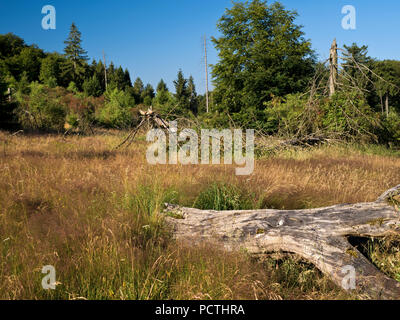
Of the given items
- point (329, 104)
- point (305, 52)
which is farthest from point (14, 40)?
point (329, 104)

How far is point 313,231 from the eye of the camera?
2502 millimetres

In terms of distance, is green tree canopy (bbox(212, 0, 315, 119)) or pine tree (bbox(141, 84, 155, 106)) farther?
pine tree (bbox(141, 84, 155, 106))

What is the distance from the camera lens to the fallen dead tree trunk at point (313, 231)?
7.00 feet

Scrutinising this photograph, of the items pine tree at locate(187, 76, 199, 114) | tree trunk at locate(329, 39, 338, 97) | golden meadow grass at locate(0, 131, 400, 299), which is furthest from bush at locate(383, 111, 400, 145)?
pine tree at locate(187, 76, 199, 114)

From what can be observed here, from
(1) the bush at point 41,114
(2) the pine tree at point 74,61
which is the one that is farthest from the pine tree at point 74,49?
(1) the bush at point 41,114

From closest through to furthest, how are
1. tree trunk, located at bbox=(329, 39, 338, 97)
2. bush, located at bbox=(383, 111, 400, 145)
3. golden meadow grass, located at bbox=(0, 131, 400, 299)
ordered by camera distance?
golden meadow grass, located at bbox=(0, 131, 400, 299)
tree trunk, located at bbox=(329, 39, 338, 97)
bush, located at bbox=(383, 111, 400, 145)

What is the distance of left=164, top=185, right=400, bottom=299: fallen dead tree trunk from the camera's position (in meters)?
2.13

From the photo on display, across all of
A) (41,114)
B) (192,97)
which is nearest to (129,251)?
(41,114)

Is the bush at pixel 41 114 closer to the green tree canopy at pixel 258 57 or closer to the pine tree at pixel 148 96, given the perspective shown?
the green tree canopy at pixel 258 57

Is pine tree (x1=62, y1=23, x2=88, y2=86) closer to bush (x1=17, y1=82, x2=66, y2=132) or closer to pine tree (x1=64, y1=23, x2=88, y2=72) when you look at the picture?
pine tree (x1=64, y1=23, x2=88, y2=72)

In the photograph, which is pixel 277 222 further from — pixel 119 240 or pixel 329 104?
pixel 329 104

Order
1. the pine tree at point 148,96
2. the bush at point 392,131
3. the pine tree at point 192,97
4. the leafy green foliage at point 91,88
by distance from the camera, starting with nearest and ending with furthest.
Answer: the bush at point 392,131, the pine tree at point 148,96, the leafy green foliage at point 91,88, the pine tree at point 192,97

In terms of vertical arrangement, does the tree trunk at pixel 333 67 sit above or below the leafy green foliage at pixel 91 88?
below
